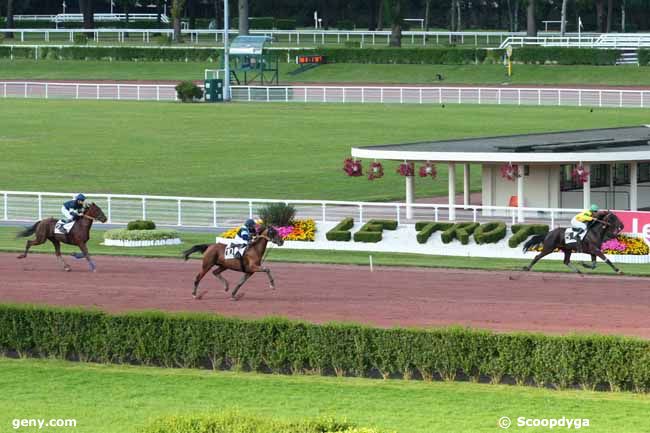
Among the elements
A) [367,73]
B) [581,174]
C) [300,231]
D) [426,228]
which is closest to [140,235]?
[300,231]

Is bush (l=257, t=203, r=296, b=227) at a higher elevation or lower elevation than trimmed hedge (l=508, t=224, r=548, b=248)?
higher

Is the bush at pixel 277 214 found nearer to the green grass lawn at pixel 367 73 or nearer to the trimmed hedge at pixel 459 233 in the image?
the trimmed hedge at pixel 459 233

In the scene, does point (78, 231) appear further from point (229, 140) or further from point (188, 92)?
point (188, 92)

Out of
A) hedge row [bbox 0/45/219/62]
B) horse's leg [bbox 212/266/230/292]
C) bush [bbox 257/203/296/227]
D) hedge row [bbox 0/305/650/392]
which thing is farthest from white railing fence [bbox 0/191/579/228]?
hedge row [bbox 0/45/219/62]

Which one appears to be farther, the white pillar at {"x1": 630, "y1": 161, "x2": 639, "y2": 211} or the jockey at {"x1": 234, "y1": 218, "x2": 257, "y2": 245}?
the white pillar at {"x1": 630, "y1": 161, "x2": 639, "y2": 211}

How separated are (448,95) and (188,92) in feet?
37.8

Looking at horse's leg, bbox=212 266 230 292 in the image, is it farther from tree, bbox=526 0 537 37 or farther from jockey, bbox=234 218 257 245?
tree, bbox=526 0 537 37

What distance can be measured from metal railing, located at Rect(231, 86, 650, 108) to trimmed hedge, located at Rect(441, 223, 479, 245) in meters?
32.0

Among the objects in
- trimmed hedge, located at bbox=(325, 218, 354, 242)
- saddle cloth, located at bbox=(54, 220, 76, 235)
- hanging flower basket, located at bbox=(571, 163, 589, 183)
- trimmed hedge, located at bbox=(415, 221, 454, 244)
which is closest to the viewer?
saddle cloth, located at bbox=(54, 220, 76, 235)

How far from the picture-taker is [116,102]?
6700 cm

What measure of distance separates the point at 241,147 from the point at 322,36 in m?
37.8

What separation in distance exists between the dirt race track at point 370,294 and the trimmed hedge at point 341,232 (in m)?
2.20

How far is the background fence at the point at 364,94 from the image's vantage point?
61531 mm

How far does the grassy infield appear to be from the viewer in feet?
53.9
